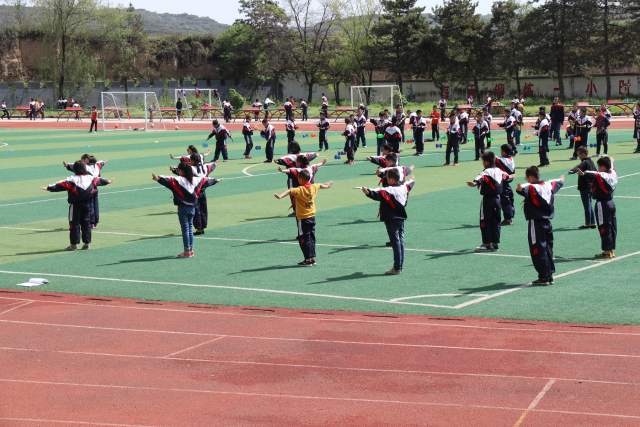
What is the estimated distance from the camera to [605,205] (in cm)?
1345

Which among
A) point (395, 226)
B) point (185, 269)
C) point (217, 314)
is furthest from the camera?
point (185, 269)

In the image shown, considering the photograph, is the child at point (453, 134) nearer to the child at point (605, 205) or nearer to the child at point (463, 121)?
the child at point (463, 121)

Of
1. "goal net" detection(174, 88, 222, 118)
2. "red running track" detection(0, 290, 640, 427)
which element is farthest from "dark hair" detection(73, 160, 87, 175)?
"goal net" detection(174, 88, 222, 118)

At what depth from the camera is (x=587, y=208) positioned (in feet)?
52.7

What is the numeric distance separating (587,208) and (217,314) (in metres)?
8.88

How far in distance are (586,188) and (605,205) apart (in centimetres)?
240

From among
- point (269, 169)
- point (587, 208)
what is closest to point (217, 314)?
point (587, 208)

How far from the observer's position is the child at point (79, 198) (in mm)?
15094

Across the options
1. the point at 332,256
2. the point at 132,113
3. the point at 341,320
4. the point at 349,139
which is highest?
the point at 132,113

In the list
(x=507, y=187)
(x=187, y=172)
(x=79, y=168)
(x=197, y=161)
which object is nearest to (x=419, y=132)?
(x=507, y=187)

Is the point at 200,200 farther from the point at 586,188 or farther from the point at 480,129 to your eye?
the point at 480,129

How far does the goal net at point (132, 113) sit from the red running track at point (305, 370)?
1943 inches

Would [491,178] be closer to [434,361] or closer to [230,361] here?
[434,361]

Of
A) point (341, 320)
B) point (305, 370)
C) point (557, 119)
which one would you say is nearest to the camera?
point (305, 370)
